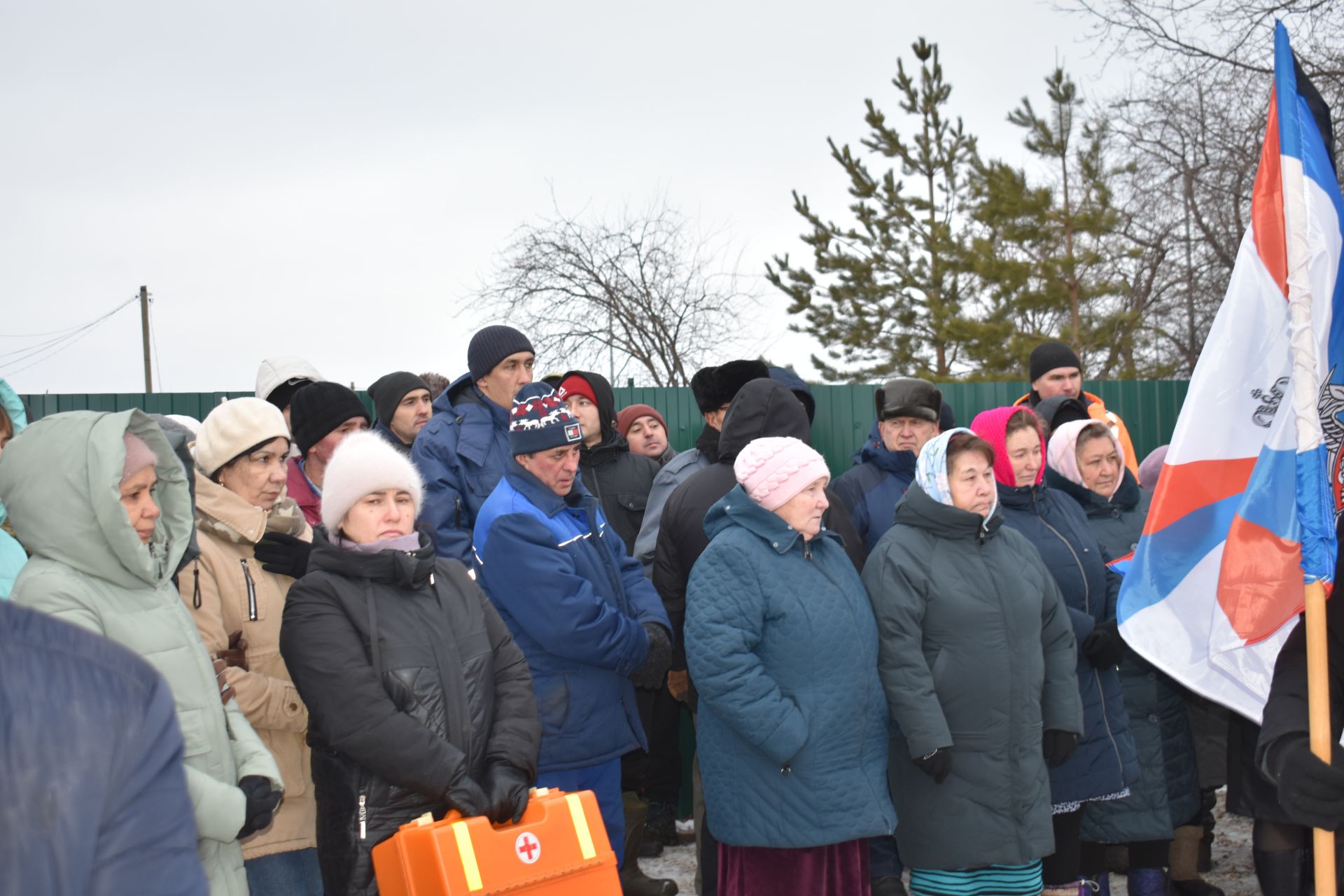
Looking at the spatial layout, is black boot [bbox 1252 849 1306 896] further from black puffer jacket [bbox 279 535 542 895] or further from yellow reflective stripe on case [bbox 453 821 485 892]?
yellow reflective stripe on case [bbox 453 821 485 892]

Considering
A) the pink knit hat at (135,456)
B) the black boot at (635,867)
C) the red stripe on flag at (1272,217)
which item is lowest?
the black boot at (635,867)

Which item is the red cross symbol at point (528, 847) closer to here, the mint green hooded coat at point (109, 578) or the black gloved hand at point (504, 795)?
the black gloved hand at point (504, 795)

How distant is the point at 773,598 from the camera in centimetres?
413

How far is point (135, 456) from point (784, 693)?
7.13 ft

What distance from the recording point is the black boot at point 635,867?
5352 millimetres

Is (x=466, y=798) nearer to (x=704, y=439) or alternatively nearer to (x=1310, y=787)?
(x=1310, y=787)

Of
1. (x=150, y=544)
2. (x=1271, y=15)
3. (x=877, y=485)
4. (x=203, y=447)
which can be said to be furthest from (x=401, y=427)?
(x=1271, y=15)

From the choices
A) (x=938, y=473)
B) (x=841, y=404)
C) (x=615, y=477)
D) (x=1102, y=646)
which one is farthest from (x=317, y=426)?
(x=841, y=404)

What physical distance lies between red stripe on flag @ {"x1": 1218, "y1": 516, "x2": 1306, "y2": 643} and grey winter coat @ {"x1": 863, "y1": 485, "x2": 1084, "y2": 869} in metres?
1.00

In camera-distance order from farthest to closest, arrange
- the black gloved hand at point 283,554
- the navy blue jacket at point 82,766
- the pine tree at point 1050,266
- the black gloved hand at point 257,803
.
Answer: the pine tree at point 1050,266 < the black gloved hand at point 283,554 < the black gloved hand at point 257,803 < the navy blue jacket at point 82,766

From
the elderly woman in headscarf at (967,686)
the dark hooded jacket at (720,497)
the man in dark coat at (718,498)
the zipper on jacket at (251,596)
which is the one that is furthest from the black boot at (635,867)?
the zipper on jacket at (251,596)

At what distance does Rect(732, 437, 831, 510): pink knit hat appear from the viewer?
430 cm

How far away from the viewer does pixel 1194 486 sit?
11.6 feet

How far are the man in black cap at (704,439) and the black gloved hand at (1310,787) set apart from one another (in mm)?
3226
